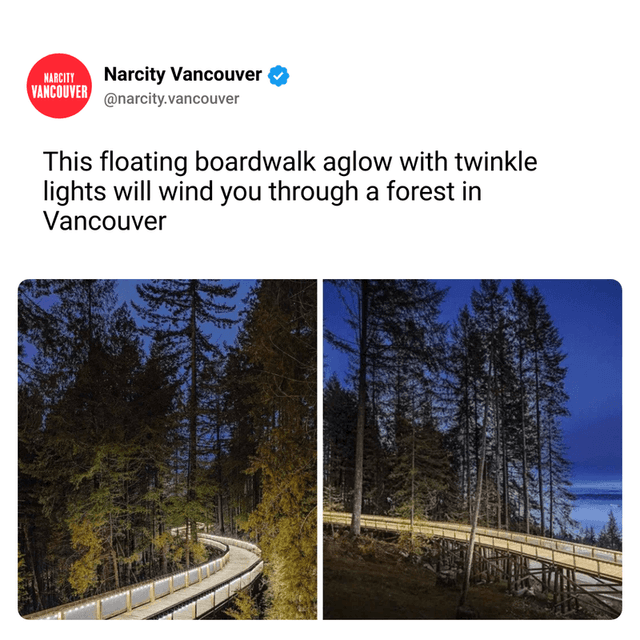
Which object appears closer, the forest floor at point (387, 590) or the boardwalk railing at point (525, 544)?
the boardwalk railing at point (525, 544)

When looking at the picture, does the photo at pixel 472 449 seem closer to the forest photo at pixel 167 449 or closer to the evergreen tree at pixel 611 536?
the evergreen tree at pixel 611 536

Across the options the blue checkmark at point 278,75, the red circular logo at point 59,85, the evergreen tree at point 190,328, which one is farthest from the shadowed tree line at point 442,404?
the red circular logo at point 59,85

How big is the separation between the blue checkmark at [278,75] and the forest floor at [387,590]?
164 inches

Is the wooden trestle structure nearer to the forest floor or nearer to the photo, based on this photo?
the photo

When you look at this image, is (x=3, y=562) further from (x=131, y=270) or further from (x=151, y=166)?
(x=151, y=166)

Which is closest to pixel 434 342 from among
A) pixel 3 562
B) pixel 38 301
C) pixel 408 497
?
pixel 408 497

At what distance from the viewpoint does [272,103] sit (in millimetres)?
7879

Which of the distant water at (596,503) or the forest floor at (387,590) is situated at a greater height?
the distant water at (596,503)

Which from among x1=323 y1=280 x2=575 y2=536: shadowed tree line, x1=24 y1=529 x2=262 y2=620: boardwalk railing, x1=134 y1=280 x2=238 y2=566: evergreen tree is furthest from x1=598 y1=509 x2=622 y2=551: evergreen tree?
x1=134 y1=280 x2=238 y2=566: evergreen tree

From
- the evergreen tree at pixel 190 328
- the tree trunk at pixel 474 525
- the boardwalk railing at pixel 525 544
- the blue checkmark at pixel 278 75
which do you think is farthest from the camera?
the evergreen tree at pixel 190 328

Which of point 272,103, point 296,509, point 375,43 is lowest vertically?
point 296,509

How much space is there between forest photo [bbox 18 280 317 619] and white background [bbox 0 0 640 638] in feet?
0.73

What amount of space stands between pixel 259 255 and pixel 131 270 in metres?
1.21

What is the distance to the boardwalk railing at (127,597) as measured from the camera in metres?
7.80
